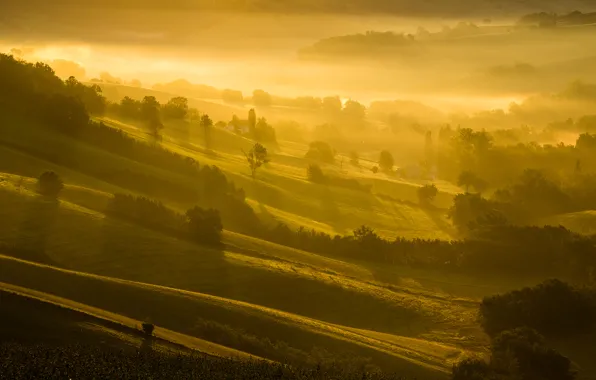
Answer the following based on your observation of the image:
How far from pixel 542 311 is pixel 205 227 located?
50.3m

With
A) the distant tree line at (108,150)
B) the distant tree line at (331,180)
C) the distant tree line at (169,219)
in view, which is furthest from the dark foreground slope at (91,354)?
the distant tree line at (331,180)

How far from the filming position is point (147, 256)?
101 meters

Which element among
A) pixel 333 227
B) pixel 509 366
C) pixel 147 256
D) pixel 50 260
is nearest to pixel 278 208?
pixel 333 227

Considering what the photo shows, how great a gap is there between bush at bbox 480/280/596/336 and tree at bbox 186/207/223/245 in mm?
40886

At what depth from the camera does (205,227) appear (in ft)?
374

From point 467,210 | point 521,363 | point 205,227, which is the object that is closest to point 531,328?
point 521,363

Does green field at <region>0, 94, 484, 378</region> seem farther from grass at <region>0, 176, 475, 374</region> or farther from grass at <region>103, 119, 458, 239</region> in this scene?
grass at <region>103, 119, 458, 239</region>

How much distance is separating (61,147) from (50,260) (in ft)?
225

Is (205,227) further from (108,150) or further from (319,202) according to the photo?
(319,202)

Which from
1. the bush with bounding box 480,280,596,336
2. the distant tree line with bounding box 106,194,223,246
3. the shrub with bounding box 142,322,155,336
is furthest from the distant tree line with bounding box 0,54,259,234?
the shrub with bounding box 142,322,155,336

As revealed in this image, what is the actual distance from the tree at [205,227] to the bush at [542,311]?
4089 cm

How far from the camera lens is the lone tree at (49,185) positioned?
11825cm

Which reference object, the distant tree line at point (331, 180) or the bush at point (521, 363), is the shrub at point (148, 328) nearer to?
the bush at point (521, 363)

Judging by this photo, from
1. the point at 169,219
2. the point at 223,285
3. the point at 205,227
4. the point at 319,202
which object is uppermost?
the point at 319,202
